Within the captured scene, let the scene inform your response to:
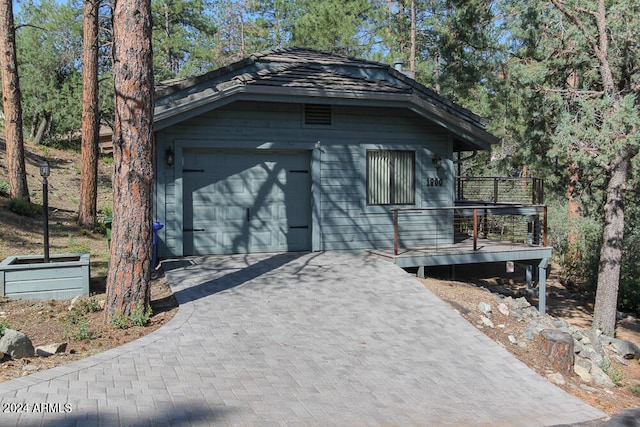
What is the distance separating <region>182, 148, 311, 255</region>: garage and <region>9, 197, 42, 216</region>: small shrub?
5607 mm

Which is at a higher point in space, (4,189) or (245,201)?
(4,189)

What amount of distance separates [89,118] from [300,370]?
1102cm

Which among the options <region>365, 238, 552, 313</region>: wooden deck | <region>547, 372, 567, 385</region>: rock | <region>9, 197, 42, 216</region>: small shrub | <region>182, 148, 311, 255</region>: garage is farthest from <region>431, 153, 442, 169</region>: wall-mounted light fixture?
<region>9, 197, 42, 216</region>: small shrub

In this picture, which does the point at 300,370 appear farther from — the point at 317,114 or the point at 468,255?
the point at 317,114

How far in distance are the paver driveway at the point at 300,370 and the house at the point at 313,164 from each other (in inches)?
86.3

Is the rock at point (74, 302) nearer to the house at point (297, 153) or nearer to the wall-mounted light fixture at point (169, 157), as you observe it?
the house at point (297, 153)

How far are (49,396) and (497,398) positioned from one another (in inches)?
176

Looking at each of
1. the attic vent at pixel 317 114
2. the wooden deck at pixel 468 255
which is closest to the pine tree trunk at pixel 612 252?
the wooden deck at pixel 468 255

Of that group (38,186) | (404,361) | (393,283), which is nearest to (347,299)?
(393,283)

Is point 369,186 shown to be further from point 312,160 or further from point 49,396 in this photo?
point 49,396

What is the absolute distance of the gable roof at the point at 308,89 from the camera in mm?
10617

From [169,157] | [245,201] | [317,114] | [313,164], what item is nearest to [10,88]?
[169,157]

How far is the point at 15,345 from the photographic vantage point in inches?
228

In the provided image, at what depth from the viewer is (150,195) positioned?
731 cm
